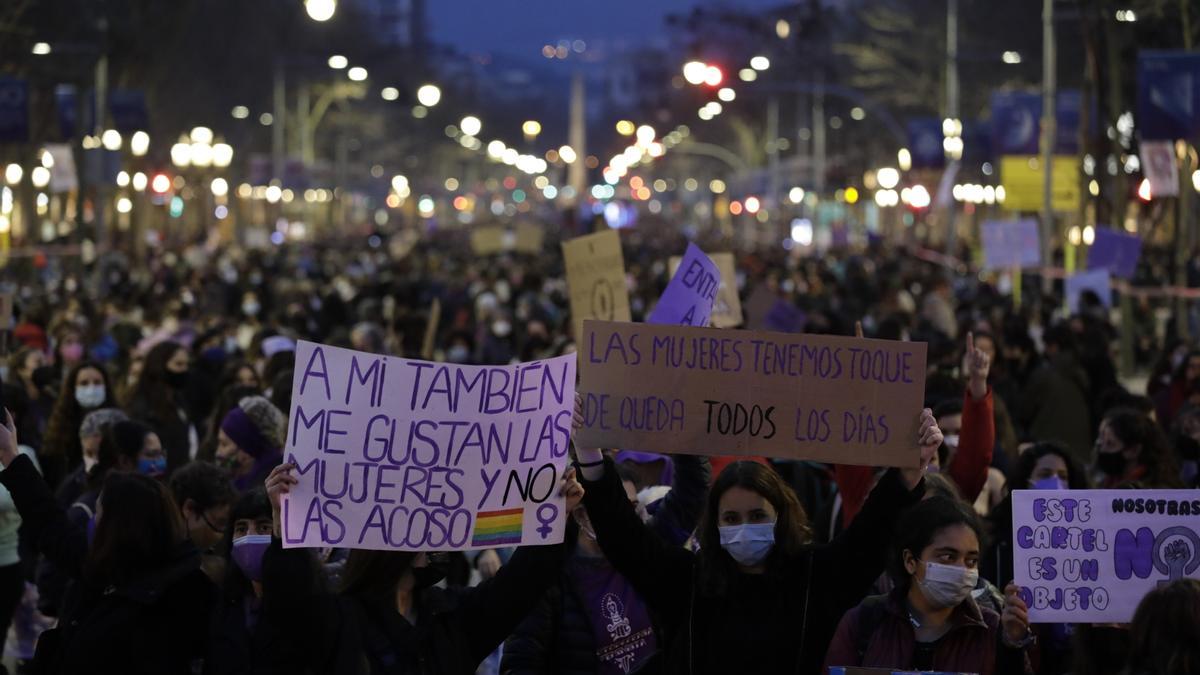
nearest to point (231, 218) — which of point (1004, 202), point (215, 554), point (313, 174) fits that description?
point (313, 174)

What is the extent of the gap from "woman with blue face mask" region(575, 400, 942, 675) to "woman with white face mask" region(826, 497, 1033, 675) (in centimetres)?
17

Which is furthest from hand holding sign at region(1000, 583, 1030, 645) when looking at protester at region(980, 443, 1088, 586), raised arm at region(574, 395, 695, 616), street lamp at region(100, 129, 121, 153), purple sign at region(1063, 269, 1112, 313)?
street lamp at region(100, 129, 121, 153)

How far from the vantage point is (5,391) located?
11312 mm

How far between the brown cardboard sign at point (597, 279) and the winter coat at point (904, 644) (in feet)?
24.6

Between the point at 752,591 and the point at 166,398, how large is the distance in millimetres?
7000

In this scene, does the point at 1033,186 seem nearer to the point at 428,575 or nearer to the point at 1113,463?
the point at 1113,463

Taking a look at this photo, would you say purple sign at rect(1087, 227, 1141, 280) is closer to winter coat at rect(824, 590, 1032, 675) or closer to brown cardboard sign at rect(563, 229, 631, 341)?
brown cardboard sign at rect(563, 229, 631, 341)

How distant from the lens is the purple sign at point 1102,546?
6148 mm

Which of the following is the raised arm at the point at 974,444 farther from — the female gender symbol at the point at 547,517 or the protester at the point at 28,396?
the protester at the point at 28,396

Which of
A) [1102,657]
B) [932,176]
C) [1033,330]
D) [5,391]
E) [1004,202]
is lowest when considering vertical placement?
[1102,657]

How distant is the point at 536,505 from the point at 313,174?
65544 millimetres

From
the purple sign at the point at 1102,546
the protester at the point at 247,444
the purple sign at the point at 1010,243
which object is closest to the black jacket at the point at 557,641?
the purple sign at the point at 1102,546

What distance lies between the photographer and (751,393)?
21.2 feet

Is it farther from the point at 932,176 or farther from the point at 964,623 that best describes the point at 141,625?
the point at 932,176
